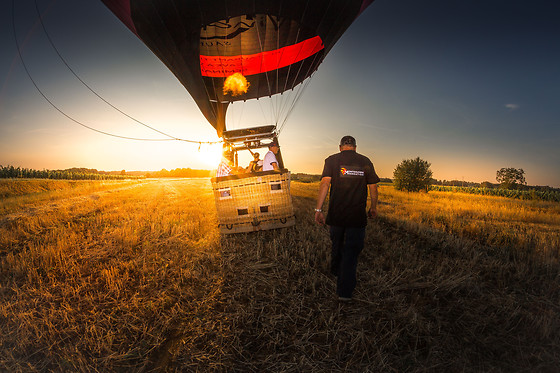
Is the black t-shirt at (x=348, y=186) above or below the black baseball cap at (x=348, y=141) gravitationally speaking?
below

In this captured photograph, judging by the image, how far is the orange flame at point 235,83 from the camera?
791 cm

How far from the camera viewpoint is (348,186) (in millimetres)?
3027

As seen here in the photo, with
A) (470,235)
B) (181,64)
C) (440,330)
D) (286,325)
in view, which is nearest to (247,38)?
(181,64)

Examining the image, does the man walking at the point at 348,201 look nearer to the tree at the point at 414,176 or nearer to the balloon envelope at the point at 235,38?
the balloon envelope at the point at 235,38

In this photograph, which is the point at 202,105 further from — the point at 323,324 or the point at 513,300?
the point at 513,300

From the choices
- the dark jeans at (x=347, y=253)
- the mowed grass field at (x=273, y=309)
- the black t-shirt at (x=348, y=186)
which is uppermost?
the black t-shirt at (x=348, y=186)

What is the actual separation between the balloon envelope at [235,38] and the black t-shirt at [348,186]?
12.9ft

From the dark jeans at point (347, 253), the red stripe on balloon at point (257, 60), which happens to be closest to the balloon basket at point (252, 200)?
the dark jeans at point (347, 253)

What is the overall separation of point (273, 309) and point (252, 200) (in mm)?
2738

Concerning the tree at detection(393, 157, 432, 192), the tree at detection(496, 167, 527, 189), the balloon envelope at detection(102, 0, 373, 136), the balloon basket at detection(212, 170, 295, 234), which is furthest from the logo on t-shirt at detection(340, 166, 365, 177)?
the tree at detection(496, 167, 527, 189)

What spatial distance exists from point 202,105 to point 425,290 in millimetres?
7030

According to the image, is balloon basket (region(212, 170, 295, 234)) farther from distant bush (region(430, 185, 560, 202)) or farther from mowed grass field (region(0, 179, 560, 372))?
distant bush (region(430, 185, 560, 202))

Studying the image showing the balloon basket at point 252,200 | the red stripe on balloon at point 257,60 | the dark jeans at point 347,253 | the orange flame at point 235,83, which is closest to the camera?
the dark jeans at point 347,253

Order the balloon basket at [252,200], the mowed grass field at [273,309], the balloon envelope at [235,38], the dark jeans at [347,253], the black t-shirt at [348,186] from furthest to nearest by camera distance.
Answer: the balloon basket at [252,200] < the balloon envelope at [235,38] < the black t-shirt at [348,186] < the dark jeans at [347,253] < the mowed grass field at [273,309]
